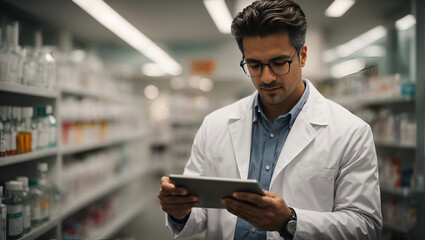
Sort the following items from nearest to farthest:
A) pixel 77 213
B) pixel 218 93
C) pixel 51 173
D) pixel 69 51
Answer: pixel 51 173
pixel 77 213
pixel 69 51
pixel 218 93

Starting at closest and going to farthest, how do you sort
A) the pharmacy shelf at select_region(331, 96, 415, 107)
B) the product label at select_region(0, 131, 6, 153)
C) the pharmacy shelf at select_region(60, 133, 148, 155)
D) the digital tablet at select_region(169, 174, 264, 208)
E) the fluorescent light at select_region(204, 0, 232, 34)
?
the digital tablet at select_region(169, 174, 264, 208) → the product label at select_region(0, 131, 6, 153) → the fluorescent light at select_region(204, 0, 232, 34) → the pharmacy shelf at select_region(331, 96, 415, 107) → the pharmacy shelf at select_region(60, 133, 148, 155)

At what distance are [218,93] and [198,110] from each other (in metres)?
0.57

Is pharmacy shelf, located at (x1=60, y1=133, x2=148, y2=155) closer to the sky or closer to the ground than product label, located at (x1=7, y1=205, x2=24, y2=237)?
closer to the sky

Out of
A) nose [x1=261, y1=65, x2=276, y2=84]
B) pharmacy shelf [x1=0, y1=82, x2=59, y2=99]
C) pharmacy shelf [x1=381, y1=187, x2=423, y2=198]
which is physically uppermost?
nose [x1=261, y1=65, x2=276, y2=84]

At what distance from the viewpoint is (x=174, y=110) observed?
5.18 metres

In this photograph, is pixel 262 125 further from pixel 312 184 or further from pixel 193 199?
pixel 193 199

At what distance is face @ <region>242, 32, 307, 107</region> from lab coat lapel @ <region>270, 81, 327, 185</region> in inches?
5.2

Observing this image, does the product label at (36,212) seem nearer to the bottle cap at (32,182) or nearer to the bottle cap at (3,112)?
the bottle cap at (32,182)

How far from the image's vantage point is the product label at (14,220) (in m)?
1.62

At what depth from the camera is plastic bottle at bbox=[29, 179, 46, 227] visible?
6.17 ft

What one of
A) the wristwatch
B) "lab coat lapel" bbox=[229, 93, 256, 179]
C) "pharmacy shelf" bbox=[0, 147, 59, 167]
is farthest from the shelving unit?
the wristwatch

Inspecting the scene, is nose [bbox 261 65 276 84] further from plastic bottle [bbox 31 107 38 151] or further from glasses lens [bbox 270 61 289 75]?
plastic bottle [bbox 31 107 38 151]

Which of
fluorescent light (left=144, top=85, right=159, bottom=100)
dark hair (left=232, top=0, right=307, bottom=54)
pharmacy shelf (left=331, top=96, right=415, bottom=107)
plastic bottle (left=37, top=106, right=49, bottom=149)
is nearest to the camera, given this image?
dark hair (left=232, top=0, right=307, bottom=54)

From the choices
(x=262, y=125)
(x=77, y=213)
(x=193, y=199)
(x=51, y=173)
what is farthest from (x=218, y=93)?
(x=193, y=199)
